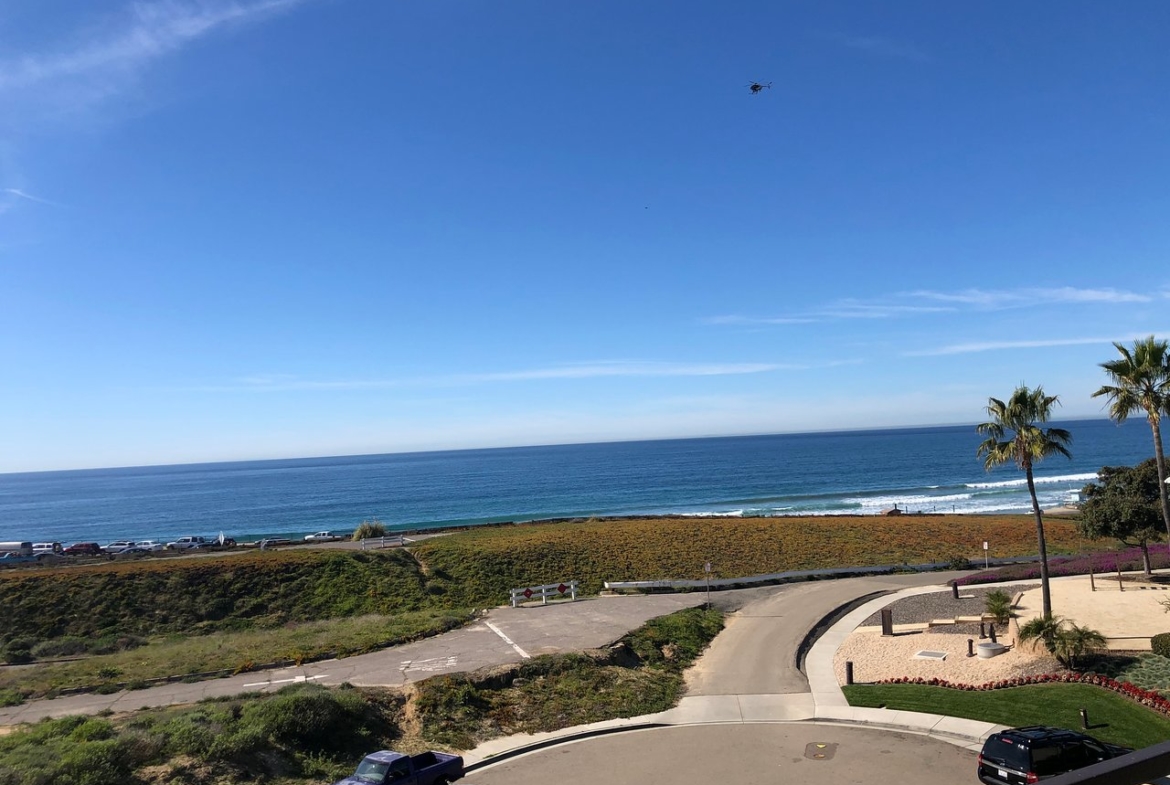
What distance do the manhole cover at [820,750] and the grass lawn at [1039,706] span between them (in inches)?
141

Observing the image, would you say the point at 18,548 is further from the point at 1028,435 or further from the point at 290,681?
the point at 1028,435

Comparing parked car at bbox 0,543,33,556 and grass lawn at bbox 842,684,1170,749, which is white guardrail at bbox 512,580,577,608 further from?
parked car at bbox 0,543,33,556

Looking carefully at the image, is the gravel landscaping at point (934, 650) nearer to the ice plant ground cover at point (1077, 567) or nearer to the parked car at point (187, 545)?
the ice plant ground cover at point (1077, 567)

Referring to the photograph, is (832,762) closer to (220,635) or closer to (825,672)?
(825,672)

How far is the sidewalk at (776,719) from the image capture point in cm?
1881

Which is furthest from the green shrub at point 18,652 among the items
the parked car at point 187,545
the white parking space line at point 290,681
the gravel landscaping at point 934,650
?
the parked car at point 187,545

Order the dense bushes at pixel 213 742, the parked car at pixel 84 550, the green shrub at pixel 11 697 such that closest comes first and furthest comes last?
the dense bushes at pixel 213 742 < the green shrub at pixel 11 697 < the parked car at pixel 84 550

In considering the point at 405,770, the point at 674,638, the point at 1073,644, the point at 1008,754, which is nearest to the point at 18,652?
the point at 405,770

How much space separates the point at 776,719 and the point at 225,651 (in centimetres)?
2166

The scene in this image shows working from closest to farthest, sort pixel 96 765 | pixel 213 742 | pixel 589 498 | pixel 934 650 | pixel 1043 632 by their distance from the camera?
pixel 96 765 < pixel 213 742 < pixel 1043 632 < pixel 934 650 < pixel 589 498

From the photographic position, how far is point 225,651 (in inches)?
1143

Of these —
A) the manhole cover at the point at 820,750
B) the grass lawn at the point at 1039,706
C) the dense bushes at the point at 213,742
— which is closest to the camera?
the dense bushes at the point at 213,742

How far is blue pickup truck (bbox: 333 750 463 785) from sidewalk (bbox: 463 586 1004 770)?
5.96 feet

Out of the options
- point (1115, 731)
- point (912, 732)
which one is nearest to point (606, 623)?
point (912, 732)
